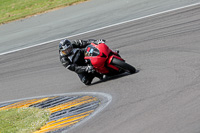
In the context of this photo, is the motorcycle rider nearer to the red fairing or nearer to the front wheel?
the red fairing

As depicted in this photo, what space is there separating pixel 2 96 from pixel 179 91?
6.33 meters

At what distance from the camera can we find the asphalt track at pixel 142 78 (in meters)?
6.91

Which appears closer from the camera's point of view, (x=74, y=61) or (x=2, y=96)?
(x=74, y=61)

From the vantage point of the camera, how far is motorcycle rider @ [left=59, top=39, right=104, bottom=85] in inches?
391

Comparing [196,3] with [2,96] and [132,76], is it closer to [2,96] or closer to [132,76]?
[132,76]

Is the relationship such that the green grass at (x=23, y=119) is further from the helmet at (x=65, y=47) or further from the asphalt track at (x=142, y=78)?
the helmet at (x=65, y=47)

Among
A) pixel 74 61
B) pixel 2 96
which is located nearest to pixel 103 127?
pixel 74 61

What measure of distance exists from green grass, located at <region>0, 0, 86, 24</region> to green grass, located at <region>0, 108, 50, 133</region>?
10.8m

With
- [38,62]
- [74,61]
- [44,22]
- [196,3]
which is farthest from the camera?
[44,22]

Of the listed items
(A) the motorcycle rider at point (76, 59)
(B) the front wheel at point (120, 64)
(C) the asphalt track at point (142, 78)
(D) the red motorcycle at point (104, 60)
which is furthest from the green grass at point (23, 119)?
(B) the front wheel at point (120, 64)

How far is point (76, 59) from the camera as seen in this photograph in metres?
10.3

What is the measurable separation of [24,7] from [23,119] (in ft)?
43.9

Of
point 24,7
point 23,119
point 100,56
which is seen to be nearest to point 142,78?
point 100,56

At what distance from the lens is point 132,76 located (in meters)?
9.76
